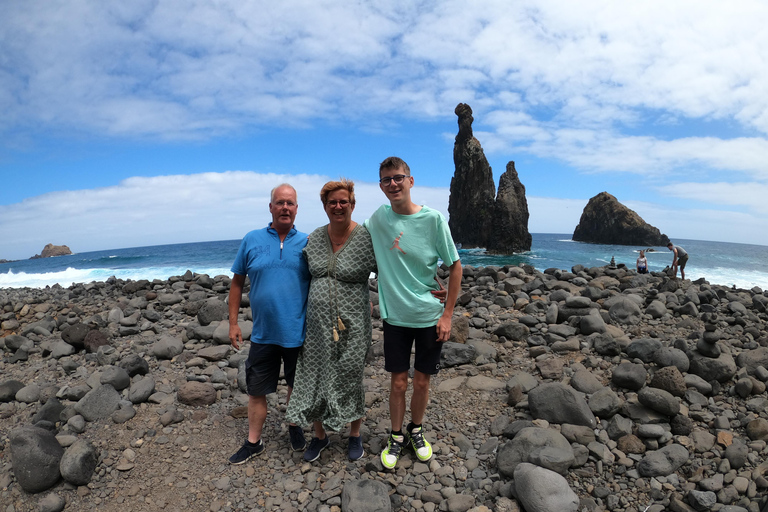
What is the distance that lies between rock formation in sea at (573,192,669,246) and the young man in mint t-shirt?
3131 inches

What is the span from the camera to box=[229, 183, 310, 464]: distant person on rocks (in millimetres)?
3309

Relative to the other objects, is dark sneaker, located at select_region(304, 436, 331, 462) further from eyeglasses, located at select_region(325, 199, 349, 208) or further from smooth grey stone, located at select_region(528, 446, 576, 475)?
eyeglasses, located at select_region(325, 199, 349, 208)

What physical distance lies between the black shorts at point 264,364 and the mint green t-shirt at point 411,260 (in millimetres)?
928

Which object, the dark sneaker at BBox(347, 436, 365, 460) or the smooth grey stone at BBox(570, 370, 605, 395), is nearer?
the dark sneaker at BBox(347, 436, 365, 460)

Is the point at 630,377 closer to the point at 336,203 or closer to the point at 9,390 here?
the point at 336,203

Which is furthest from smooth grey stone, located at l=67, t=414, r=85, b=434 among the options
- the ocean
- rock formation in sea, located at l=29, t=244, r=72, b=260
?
rock formation in sea, located at l=29, t=244, r=72, b=260

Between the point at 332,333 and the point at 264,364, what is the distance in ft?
2.16

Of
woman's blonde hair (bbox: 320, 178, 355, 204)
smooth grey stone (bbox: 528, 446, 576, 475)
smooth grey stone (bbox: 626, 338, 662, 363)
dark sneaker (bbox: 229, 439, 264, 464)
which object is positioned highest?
woman's blonde hair (bbox: 320, 178, 355, 204)

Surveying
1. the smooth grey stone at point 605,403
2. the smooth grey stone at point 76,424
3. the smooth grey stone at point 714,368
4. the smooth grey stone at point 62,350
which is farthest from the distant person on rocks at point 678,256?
the smooth grey stone at point 62,350

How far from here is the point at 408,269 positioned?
3.09m

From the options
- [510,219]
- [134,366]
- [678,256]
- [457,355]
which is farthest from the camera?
[510,219]

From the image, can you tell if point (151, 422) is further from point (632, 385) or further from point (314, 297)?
point (632, 385)

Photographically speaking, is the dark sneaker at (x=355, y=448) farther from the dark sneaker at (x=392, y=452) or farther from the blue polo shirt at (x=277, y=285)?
the blue polo shirt at (x=277, y=285)

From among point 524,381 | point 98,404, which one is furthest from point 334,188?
point 98,404
